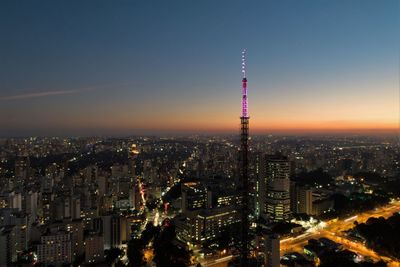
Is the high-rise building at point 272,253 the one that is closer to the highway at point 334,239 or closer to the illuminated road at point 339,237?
the highway at point 334,239

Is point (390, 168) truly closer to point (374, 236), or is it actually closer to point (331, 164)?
point (331, 164)

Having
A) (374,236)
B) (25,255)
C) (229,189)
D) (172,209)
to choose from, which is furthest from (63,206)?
(374,236)

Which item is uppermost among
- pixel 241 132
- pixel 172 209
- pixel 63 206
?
pixel 241 132

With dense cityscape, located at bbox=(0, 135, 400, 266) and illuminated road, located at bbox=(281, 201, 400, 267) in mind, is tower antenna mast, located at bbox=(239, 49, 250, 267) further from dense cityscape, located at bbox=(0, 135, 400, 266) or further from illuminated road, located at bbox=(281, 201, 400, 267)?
illuminated road, located at bbox=(281, 201, 400, 267)

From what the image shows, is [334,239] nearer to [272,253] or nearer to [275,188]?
[275,188]

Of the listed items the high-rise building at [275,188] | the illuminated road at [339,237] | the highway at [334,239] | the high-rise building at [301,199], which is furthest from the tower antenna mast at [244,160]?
the high-rise building at [301,199]

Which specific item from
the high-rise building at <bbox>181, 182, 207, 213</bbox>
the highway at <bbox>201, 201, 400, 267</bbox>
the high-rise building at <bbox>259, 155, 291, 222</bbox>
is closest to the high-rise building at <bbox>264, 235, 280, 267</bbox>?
the highway at <bbox>201, 201, 400, 267</bbox>
